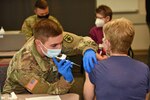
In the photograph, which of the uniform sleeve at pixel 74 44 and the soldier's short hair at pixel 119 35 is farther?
the uniform sleeve at pixel 74 44

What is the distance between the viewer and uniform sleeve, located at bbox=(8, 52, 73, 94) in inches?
76.2

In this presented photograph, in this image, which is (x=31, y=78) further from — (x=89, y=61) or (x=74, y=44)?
(x=74, y=44)

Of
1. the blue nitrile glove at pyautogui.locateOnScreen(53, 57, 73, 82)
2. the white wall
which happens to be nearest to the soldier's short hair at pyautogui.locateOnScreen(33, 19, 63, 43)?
the blue nitrile glove at pyautogui.locateOnScreen(53, 57, 73, 82)

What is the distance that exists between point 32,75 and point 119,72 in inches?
25.7

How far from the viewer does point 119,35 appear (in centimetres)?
163

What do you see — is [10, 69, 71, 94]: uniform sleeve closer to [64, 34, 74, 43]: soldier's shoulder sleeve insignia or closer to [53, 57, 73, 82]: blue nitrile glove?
[53, 57, 73, 82]: blue nitrile glove

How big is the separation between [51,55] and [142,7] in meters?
4.07

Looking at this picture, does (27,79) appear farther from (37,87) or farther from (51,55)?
(51,55)

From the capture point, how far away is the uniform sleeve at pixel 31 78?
1.94 meters

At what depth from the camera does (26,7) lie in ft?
15.9

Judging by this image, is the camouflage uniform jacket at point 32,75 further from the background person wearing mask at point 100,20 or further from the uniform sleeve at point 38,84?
the background person wearing mask at point 100,20

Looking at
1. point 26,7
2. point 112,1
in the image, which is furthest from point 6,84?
point 112,1

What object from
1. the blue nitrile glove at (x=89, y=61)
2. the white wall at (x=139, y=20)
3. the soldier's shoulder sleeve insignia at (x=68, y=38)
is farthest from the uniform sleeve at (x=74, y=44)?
the white wall at (x=139, y=20)

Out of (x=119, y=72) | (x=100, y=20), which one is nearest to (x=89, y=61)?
(x=119, y=72)
